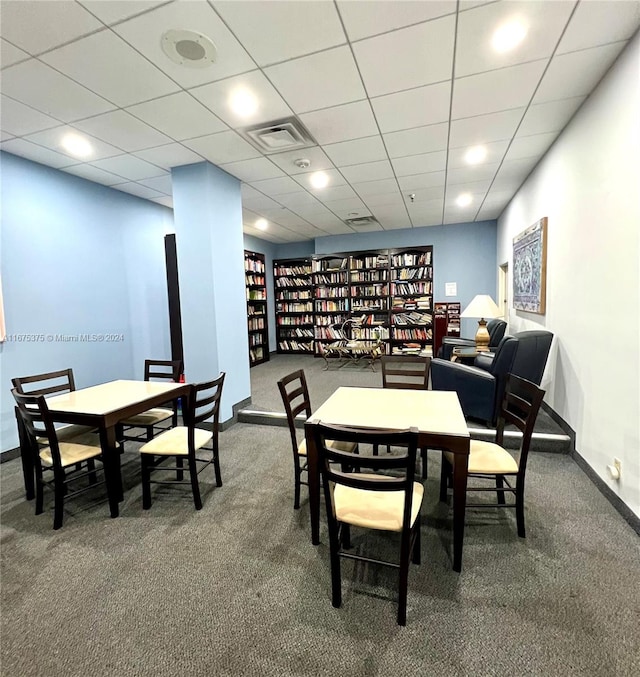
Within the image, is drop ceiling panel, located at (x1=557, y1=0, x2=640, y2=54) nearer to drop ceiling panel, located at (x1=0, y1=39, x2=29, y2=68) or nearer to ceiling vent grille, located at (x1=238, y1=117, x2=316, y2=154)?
ceiling vent grille, located at (x1=238, y1=117, x2=316, y2=154)

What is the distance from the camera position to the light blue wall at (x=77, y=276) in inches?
123

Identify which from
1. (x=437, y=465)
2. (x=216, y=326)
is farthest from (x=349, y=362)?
(x=437, y=465)

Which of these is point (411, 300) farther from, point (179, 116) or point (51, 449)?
point (51, 449)

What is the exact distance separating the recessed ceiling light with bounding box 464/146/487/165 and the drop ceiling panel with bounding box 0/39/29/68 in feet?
11.5

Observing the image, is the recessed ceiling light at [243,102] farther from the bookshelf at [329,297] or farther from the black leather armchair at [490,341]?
the bookshelf at [329,297]

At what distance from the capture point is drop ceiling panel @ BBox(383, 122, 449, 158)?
9.64 ft

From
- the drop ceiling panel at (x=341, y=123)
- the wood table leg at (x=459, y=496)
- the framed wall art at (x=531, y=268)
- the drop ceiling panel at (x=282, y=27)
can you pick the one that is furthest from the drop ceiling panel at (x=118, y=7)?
the framed wall art at (x=531, y=268)

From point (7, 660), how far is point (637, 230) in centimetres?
362

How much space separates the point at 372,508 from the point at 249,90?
2.67m

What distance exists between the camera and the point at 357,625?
1.41 meters

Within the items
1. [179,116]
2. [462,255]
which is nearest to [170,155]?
[179,116]

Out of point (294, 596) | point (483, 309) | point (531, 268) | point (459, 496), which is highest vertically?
point (531, 268)

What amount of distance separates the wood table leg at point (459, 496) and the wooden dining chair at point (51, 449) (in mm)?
2185

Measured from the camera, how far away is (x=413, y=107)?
8.45 feet
